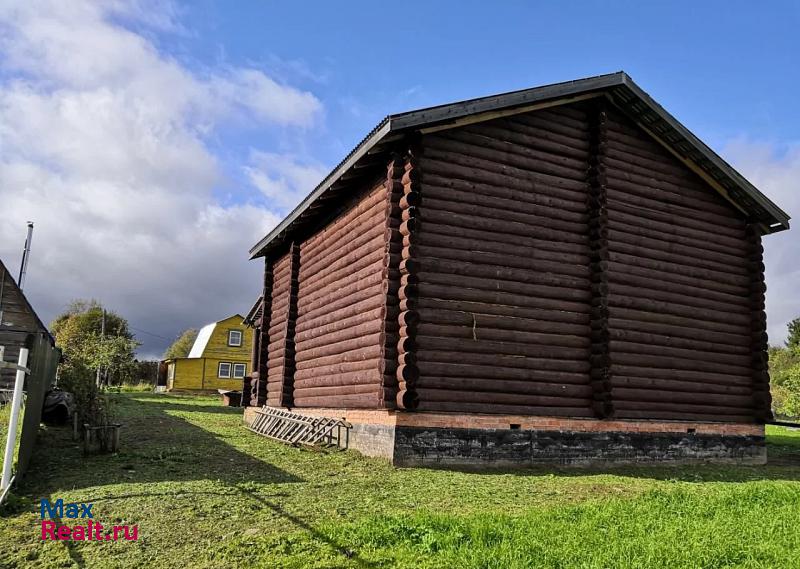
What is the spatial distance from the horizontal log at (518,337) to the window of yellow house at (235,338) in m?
40.9

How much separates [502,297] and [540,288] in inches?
39.8

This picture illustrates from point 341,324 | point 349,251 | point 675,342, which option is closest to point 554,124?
point 349,251

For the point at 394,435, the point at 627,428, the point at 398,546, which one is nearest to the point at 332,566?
the point at 398,546

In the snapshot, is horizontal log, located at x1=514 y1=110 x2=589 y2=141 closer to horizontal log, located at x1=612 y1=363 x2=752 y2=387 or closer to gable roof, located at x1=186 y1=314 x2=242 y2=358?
horizontal log, located at x1=612 y1=363 x2=752 y2=387

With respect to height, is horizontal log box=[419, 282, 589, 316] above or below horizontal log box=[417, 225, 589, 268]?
below

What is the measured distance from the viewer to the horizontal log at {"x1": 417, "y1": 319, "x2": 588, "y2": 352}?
503 inches

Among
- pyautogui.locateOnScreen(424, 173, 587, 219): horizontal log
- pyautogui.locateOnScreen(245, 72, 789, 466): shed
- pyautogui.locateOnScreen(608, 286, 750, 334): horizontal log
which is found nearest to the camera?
pyautogui.locateOnScreen(245, 72, 789, 466): shed

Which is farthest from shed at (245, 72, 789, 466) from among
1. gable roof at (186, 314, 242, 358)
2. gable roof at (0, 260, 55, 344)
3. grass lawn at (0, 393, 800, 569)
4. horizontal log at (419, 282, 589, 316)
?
gable roof at (186, 314, 242, 358)

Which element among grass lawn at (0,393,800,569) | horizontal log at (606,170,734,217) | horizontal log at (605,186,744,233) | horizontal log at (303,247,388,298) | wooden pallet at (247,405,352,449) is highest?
horizontal log at (606,170,734,217)

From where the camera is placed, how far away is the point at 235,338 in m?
51.7

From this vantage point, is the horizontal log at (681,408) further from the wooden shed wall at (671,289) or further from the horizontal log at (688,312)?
the horizontal log at (688,312)

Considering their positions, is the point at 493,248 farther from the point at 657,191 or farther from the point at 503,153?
the point at 657,191

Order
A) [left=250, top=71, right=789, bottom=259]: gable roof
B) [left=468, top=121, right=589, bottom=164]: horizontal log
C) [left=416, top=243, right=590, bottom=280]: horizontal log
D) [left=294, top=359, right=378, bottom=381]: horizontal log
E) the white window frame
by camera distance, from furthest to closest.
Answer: the white window frame, [left=468, top=121, right=589, bottom=164]: horizontal log, [left=294, top=359, right=378, bottom=381]: horizontal log, [left=416, top=243, right=590, bottom=280]: horizontal log, [left=250, top=71, right=789, bottom=259]: gable roof

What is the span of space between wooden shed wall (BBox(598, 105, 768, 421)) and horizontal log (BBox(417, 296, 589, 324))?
0.96 metres
